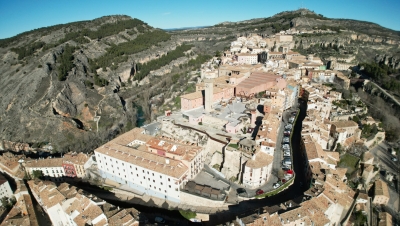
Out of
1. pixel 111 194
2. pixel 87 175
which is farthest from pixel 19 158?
pixel 111 194

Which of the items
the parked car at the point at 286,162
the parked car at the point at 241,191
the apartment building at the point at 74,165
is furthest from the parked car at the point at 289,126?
the apartment building at the point at 74,165

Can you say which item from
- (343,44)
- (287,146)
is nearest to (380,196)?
(287,146)

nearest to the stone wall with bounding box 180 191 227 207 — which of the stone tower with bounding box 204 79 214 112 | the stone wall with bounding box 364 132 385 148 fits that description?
the stone tower with bounding box 204 79 214 112

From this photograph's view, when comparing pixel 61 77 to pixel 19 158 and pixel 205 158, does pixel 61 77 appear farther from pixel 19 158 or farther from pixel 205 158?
pixel 205 158

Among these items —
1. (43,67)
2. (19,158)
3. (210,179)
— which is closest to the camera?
(210,179)

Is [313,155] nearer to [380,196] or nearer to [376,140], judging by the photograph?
[380,196]
